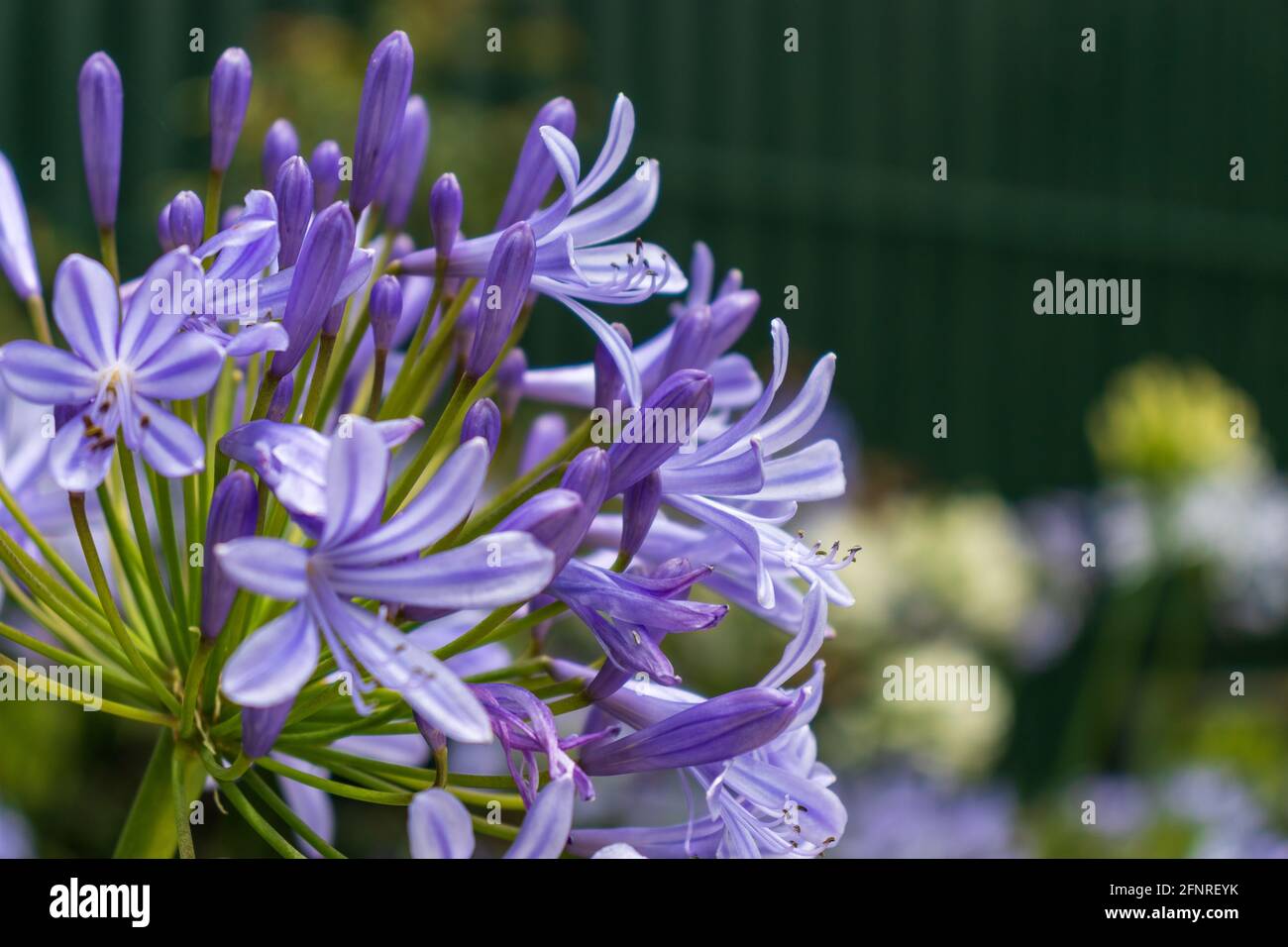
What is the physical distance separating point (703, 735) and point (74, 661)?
0.64 metres

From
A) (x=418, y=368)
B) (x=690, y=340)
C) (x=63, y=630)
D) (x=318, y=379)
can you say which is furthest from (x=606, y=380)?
(x=63, y=630)

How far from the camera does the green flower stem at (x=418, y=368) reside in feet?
5.06

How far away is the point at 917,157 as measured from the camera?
9688 millimetres

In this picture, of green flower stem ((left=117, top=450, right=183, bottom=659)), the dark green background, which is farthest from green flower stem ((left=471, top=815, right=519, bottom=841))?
the dark green background

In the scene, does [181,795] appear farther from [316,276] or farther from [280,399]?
[316,276]

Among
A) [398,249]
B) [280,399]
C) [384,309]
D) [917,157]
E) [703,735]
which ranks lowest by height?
[703,735]

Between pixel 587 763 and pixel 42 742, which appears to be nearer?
pixel 587 763

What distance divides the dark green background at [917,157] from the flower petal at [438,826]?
6.02m

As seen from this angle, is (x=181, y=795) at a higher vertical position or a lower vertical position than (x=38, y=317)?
lower

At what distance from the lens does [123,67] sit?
6.98 m
